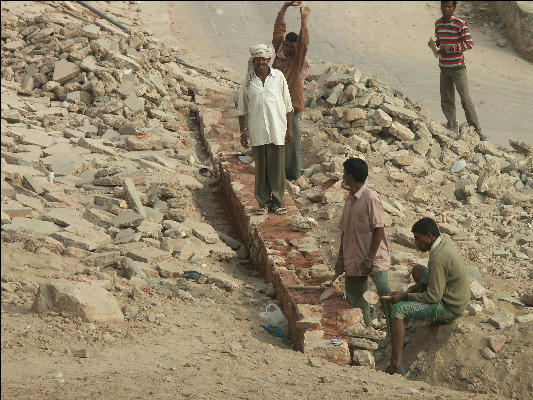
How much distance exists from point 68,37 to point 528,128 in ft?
21.4

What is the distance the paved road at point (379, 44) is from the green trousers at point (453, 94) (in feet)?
2.46

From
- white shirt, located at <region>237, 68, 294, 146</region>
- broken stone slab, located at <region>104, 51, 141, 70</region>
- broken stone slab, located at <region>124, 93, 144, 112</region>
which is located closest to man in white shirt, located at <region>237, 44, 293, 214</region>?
white shirt, located at <region>237, 68, 294, 146</region>

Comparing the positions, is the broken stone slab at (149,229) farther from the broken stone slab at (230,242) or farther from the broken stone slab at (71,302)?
the broken stone slab at (71,302)

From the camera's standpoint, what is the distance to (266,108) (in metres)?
7.66

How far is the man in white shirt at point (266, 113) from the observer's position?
7617mm

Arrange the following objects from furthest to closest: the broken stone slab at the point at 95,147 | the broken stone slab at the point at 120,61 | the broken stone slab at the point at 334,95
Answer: the broken stone slab at the point at 120,61, the broken stone slab at the point at 334,95, the broken stone slab at the point at 95,147

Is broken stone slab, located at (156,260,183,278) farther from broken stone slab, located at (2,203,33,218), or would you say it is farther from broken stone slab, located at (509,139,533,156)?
broken stone slab, located at (509,139,533,156)

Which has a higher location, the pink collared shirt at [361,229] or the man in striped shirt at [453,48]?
the man in striped shirt at [453,48]

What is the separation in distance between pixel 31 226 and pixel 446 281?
3.46m

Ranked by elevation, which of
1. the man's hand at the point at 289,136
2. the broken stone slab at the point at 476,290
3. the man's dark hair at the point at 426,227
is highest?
the man's dark hair at the point at 426,227

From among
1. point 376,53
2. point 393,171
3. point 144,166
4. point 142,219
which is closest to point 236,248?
point 142,219

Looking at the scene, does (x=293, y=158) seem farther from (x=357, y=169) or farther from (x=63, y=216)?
(x=357, y=169)

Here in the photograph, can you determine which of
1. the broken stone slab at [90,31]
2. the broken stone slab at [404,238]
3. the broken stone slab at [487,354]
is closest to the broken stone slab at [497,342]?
the broken stone slab at [487,354]

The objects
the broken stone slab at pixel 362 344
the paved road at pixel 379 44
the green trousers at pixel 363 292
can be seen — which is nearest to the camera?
the broken stone slab at pixel 362 344
